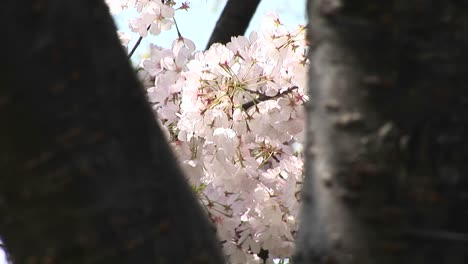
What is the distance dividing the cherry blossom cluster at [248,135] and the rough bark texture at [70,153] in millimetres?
1401

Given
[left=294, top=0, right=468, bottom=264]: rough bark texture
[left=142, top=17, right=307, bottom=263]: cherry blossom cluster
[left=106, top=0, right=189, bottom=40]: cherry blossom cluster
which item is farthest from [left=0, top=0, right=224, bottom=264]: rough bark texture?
[left=106, top=0, right=189, bottom=40]: cherry blossom cluster

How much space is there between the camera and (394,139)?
2.41 ft

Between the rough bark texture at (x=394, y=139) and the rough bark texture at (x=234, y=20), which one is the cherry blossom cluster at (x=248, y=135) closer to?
the rough bark texture at (x=234, y=20)

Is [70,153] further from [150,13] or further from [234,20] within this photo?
[234,20]

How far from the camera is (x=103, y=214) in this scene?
710mm

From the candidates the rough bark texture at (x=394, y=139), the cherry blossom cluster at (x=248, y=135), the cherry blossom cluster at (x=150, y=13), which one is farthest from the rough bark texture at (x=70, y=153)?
the cherry blossom cluster at (x=150, y=13)

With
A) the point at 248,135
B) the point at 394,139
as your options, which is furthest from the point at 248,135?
the point at 394,139

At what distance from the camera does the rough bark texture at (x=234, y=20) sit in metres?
2.85

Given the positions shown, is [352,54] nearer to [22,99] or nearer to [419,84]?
[419,84]

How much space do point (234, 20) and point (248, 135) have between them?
2.36 ft

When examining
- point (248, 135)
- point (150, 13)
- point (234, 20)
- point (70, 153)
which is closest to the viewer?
point (70, 153)

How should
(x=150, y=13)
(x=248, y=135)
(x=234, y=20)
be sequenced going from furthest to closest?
(x=234, y=20)
(x=150, y=13)
(x=248, y=135)

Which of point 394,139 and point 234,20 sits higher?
point 394,139

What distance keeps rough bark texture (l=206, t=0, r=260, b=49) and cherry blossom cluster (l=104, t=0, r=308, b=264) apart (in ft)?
1.47
